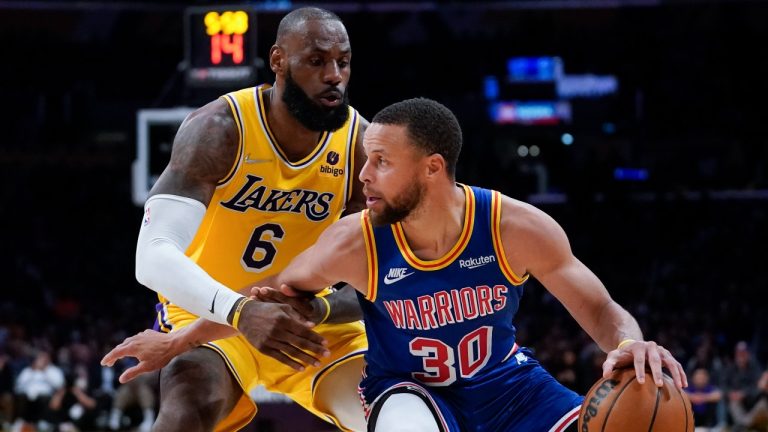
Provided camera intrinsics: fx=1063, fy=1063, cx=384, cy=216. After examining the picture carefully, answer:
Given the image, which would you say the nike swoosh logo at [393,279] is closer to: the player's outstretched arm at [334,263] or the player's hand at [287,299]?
the player's outstretched arm at [334,263]

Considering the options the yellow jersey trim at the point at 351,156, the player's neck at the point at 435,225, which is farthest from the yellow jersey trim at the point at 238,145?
the player's neck at the point at 435,225

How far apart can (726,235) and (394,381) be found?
1598 centimetres

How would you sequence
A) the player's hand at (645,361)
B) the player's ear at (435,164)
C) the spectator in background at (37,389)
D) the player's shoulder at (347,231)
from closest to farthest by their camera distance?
the player's hand at (645,361), the player's ear at (435,164), the player's shoulder at (347,231), the spectator in background at (37,389)

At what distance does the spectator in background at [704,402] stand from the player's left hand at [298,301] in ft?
28.7

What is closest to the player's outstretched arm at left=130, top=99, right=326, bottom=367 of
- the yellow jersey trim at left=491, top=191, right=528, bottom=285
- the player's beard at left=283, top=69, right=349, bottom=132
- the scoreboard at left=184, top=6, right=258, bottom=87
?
the player's beard at left=283, top=69, right=349, bottom=132

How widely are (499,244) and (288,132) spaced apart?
3.90ft

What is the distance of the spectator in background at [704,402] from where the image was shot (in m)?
12.1

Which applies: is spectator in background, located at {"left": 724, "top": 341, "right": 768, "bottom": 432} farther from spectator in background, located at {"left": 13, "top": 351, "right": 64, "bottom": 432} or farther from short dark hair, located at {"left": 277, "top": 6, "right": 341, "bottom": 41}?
short dark hair, located at {"left": 277, "top": 6, "right": 341, "bottom": 41}

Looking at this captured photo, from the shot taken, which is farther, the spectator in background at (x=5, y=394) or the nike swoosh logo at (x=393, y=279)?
the spectator in background at (x=5, y=394)

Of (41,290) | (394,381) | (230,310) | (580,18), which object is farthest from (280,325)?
(580,18)

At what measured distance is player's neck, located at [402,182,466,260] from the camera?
400 centimetres

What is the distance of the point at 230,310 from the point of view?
13.0ft

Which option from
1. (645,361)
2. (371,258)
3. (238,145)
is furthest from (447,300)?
(238,145)

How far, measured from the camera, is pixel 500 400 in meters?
4.05
